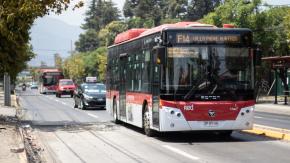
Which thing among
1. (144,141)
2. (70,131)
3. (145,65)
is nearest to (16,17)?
(70,131)

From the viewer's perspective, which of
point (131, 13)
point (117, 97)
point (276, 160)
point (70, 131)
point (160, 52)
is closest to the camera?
point (276, 160)

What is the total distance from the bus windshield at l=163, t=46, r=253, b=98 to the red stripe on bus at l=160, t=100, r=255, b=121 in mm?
344

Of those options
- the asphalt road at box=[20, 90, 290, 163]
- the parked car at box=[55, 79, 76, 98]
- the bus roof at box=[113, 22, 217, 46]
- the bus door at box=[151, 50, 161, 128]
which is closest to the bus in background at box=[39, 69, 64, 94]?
the parked car at box=[55, 79, 76, 98]

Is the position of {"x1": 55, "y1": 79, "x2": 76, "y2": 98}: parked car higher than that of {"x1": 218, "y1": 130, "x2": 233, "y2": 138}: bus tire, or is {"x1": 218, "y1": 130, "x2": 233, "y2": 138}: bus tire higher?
{"x1": 55, "y1": 79, "x2": 76, "y2": 98}: parked car

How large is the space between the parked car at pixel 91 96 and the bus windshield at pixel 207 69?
18.7m

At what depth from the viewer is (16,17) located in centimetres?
2039

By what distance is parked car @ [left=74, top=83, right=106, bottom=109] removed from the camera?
33.8 metres

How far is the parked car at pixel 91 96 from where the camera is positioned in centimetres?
3378

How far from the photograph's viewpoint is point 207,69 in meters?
15.4

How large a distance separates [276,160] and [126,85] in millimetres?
8777

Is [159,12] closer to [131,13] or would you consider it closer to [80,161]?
[131,13]

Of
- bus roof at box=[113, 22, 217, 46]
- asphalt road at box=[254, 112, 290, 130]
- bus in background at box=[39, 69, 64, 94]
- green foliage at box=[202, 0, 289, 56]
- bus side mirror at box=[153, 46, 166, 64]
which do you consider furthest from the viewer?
bus in background at box=[39, 69, 64, 94]

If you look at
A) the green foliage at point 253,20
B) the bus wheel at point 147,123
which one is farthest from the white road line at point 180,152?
the green foliage at point 253,20

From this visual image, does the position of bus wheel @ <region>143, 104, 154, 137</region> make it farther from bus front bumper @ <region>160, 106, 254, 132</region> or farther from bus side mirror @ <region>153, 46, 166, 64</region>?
bus side mirror @ <region>153, 46, 166, 64</region>
